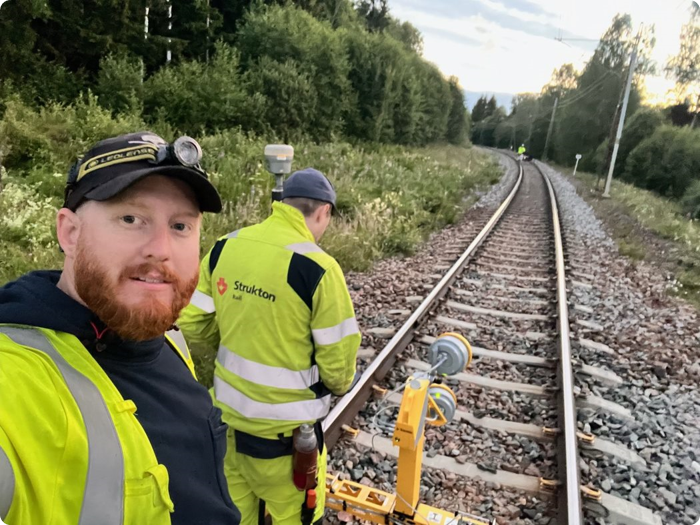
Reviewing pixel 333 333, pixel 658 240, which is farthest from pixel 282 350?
pixel 658 240

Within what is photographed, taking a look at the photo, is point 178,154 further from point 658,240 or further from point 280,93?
point 280,93

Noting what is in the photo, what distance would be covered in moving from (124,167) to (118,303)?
0.37 m

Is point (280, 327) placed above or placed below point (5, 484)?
below

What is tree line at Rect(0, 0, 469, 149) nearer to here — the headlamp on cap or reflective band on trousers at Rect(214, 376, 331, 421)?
reflective band on trousers at Rect(214, 376, 331, 421)

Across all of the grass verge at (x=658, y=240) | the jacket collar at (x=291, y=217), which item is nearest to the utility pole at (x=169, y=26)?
the grass verge at (x=658, y=240)

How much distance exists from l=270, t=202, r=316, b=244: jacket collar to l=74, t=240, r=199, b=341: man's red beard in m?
1.26

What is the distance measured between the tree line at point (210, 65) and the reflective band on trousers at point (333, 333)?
34.9 feet

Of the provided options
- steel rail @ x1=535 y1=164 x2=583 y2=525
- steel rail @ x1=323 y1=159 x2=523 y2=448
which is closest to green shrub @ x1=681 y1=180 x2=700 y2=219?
steel rail @ x1=323 y1=159 x2=523 y2=448

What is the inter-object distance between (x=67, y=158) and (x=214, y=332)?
7.94 metres

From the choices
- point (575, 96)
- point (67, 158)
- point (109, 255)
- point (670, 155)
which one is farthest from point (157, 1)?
point (575, 96)

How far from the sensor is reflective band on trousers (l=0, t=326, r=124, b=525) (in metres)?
1.00

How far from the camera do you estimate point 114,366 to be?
1220 mm

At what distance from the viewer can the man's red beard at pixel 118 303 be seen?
3.88 ft

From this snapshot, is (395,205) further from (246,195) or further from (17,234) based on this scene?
(17,234)
